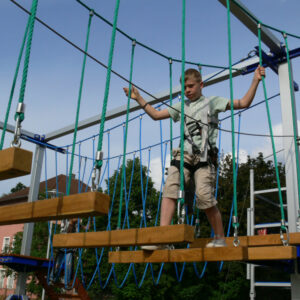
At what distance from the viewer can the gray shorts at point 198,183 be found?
2.36m

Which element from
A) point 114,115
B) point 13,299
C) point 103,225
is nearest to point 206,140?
point 114,115

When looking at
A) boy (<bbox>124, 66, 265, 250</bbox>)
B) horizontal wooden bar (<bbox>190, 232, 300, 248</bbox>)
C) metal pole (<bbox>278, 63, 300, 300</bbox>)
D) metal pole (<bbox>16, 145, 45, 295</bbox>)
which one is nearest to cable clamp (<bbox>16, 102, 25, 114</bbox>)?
boy (<bbox>124, 66, 265, 250</bbox>)

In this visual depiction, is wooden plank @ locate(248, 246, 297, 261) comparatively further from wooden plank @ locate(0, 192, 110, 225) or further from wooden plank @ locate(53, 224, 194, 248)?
wooden plank @ locate(0, 192, 110, 225)

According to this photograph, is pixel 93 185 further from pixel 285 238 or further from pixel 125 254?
pixel 285 238

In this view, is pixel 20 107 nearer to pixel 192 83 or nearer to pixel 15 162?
pixel 15 162

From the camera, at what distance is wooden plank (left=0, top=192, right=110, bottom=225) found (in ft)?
4.86

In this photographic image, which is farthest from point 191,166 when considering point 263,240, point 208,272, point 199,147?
point 208,272

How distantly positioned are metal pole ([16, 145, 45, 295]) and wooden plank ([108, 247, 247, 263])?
10.1 ft

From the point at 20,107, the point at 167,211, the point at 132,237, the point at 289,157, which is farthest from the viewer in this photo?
Answer: the point at 289,157

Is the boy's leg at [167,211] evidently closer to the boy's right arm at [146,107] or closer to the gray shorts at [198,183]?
the gray shorts at [198,183]

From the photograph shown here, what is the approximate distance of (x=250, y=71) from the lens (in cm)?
390

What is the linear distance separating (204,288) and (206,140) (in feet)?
44.7

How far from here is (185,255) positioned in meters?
2.18

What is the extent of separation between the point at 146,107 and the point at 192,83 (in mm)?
391
